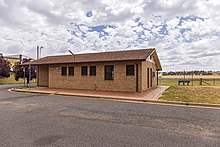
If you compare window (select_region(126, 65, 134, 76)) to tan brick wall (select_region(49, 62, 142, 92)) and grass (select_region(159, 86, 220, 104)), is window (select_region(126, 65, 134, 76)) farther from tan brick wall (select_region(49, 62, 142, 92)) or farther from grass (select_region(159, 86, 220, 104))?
grass (select_region(159, 86, 220, 104))

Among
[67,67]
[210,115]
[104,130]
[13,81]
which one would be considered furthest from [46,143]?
[13,81]

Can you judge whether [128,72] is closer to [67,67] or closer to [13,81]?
[67,67]

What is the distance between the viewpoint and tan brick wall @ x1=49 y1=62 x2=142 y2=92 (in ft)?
53.3

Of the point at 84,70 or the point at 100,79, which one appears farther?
the point at 84,70

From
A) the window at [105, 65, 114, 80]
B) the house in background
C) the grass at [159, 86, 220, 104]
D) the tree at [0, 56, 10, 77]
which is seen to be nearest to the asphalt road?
the grass at [159, 86, 220, 104]

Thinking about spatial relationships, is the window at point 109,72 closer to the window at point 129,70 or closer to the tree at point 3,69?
the window at point 129,70

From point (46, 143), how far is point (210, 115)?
20.4 ft

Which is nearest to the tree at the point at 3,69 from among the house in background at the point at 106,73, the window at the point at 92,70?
the house in background at the point at 106,73

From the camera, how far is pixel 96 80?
695 inches

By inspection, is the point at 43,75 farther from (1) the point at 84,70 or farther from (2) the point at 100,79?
(2) the point at 100,79

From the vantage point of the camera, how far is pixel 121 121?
6.69 metres

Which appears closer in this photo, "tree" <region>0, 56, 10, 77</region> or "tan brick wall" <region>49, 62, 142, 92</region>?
"tan brick wall" <region>49, 62, 142, 92</region>

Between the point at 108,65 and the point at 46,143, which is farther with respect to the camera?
the point at 108,65

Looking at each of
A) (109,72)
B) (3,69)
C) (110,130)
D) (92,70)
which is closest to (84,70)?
(92,70)
